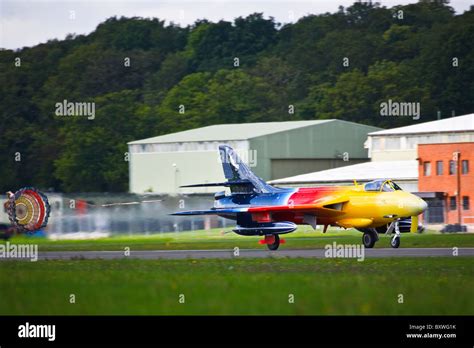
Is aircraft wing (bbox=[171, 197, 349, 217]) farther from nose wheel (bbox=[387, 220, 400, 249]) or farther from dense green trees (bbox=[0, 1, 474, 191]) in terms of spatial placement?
dense green trees (bbox=[0, 1, 474, 191])

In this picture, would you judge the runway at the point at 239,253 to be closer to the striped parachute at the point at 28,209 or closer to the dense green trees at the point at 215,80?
Result: the striped parachute at the point at 28,209

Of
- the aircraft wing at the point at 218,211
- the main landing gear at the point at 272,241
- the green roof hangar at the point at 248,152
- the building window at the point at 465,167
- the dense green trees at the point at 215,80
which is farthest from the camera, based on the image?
the dense green trees at the point at 215,80

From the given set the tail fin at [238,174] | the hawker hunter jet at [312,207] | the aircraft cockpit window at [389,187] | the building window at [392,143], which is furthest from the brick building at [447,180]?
the aircraft cockpit window at [389,187]

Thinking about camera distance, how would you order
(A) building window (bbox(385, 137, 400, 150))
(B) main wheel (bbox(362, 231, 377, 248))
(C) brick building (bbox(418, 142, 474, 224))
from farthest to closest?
1. (A) building window (bbox(385, 137, 400, 150))
2. (C) brick building (bbox(418, 142, 474, 224))
3. (B) main wheel (bbox(362, 231, 377, 248))

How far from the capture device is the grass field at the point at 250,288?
59.1ft

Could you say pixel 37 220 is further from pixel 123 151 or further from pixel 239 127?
pixel 123 151

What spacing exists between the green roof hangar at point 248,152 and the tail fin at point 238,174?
2471 cm

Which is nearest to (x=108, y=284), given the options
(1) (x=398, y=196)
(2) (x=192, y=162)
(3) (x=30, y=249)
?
(1) (x=398, y=196)

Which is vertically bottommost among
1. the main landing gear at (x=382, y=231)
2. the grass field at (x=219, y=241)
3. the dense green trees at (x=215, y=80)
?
the grass field at (x=219, y=241)

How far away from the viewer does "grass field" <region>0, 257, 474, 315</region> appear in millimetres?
18000

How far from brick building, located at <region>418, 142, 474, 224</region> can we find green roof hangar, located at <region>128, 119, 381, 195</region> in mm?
13162

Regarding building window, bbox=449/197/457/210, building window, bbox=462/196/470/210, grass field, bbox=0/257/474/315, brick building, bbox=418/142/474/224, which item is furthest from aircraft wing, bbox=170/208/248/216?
building window, bbox=449/197/457/210

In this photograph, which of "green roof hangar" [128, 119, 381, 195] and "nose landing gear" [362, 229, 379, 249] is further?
"green roof hangar" [128, 119, 381, 195]

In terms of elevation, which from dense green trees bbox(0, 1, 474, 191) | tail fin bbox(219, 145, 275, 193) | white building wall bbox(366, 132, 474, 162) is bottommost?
tail fin bbox(219, 145, 275, 193)
